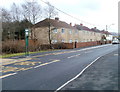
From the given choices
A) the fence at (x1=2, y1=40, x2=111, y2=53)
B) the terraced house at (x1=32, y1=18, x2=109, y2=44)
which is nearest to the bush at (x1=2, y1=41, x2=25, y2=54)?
the fence at (x1=2, y1=40, x2=111, y2=53)

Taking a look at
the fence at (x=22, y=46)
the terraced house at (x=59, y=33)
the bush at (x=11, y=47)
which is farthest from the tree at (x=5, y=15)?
the bush at (x=11, y=47)

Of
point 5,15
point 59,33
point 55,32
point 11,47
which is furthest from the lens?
point 55,32

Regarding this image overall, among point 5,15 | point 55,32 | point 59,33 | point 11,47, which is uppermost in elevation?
point 5,15

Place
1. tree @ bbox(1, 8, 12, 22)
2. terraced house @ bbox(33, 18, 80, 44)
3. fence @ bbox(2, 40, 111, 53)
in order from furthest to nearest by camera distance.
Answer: tree @ bbox(1, 8, 12, 22) → terraced house @ bbox(33, 18, 80, 44) → fence @ bbox(2, 40, 111, 53)

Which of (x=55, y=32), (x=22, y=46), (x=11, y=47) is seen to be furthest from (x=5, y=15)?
(x=11, y=47)

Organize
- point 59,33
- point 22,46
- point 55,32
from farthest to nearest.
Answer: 1. point 55,32
2. point 59,33
3. point 22,46

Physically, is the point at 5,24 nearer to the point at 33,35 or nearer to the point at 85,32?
the point at 33,35

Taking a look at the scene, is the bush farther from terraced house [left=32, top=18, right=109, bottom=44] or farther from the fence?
terraced house [left=32, top=18, right=109, bottom=44]

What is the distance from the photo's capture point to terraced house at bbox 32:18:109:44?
36.7 meters

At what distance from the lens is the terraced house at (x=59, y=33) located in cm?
3671

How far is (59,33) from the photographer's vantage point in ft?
139

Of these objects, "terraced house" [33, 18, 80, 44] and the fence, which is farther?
"terraced house" [33, 18, 80, 44]

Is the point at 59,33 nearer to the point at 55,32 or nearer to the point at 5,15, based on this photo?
the point at 55,32

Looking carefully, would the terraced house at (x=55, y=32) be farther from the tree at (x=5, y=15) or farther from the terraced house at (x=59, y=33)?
the tree at (x=5, y=15)
